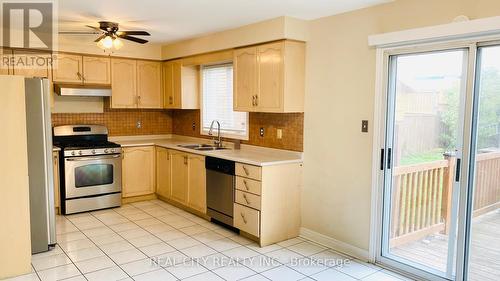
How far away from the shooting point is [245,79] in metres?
4.39

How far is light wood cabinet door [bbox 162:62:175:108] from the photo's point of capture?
5.95 metres

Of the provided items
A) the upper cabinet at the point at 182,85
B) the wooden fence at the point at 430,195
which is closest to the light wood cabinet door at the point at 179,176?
the upper cabinet at the point at 182,85

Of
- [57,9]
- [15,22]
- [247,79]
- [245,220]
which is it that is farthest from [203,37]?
[245,220]

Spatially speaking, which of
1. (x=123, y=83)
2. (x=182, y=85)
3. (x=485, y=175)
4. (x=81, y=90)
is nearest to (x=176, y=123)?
(x=182, y=85)

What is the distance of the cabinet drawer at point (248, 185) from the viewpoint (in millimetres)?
3885

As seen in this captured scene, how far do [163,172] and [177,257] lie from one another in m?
2.21

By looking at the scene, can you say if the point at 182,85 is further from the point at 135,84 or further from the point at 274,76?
the point at 274,76

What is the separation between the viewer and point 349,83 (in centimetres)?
364

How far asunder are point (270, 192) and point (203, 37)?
2.39 meters

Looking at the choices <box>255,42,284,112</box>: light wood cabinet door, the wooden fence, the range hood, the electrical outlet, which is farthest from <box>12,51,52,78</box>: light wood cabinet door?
the wooden fence

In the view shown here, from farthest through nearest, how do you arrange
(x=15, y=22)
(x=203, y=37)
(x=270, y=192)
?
(x=203, y=37), (x=15, y=22), (x=270, y=192)

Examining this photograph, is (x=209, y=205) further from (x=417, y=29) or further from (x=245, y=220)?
(x=417, y=29)

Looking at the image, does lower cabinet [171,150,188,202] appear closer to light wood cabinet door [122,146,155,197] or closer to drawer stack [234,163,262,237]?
light wood cabinet door [122,146,155,197]

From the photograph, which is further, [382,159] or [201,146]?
[201,146]
